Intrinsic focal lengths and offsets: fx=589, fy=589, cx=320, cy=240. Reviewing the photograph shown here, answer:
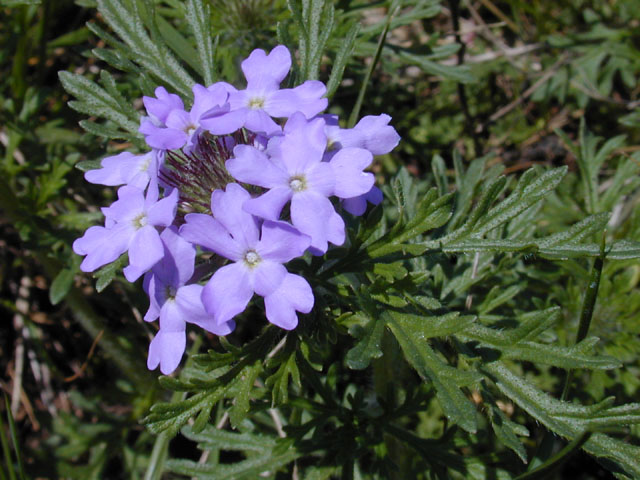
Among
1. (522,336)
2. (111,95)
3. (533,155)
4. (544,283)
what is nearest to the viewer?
(522,336)

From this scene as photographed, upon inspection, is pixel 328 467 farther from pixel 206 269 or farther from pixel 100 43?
pixel 100 43

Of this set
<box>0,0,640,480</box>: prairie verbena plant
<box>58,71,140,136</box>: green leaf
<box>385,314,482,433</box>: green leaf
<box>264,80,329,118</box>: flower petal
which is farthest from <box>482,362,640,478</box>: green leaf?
<box>58,71,140,136</box>: green leaf

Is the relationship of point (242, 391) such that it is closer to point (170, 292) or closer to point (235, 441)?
point (170, 292)

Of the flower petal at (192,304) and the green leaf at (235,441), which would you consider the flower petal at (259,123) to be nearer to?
the flower petal at (192,304)

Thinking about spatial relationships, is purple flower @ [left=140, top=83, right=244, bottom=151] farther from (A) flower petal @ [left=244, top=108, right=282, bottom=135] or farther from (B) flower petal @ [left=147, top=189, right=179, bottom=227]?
(B) flower petal @ [left=147, top=189, right=179, bottom=227]

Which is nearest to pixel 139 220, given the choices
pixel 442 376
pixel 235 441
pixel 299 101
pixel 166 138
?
pixel 166 138

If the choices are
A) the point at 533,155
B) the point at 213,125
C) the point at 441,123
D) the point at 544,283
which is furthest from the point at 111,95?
the point at 533,155

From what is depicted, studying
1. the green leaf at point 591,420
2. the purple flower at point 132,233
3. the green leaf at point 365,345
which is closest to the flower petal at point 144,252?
the purple flower at point 132,233

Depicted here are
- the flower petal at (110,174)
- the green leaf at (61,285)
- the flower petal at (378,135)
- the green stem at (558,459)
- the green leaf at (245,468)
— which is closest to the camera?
the green stem at (558,459)
